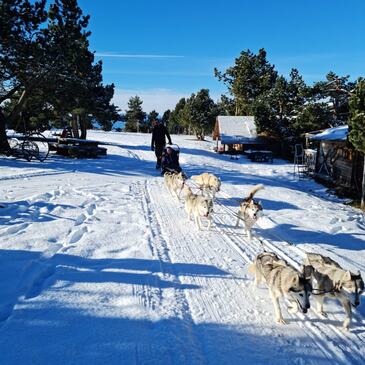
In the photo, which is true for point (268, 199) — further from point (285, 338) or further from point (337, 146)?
point (337, 146)

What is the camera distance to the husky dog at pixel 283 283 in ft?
13.0

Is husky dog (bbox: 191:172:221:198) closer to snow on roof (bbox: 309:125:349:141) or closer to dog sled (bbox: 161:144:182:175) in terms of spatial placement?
dog sled (bbox: 161:144:182:175)

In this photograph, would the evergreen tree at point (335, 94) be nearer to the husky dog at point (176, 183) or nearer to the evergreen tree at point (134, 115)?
the husky dog at point (176, 183)

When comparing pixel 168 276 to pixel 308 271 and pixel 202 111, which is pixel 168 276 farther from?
pixel 202 111

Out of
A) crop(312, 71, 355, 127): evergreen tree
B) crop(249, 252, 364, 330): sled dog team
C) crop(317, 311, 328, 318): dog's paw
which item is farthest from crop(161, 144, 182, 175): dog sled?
crop(312, 71, 355, 127): evergreen tree

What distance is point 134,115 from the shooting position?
68.8 meters

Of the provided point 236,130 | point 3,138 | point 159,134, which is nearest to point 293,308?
point 159,134

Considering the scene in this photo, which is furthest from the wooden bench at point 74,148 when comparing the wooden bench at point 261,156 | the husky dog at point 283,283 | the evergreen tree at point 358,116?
the husky dog at point 283,283

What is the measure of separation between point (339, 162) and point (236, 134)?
64.6 feet

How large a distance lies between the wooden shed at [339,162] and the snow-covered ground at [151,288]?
8.58m

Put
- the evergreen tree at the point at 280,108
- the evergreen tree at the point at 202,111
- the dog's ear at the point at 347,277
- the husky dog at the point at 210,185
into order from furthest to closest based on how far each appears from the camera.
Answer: the evergreen tree at the point at 202,111, the evergreen tree at the point at 280,108, the husky dog at the point at 210,185, the dog's ear at the point at 347,277

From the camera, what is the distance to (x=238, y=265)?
5.81 meters

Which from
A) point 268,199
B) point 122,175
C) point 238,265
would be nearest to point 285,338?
point 238,265

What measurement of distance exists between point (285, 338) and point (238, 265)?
1.97 metres
